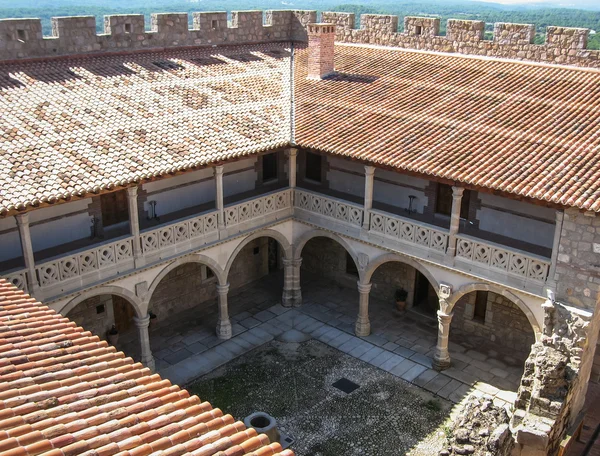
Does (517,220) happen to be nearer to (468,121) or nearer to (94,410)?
(468,121)

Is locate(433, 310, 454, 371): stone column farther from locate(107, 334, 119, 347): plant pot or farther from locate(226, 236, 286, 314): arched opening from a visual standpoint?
locate(107, 334, 119, 347): plant pot

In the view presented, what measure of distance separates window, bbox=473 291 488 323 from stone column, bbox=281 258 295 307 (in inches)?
212

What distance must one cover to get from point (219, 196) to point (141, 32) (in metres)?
7.14

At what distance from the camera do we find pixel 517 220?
16125 millimetres

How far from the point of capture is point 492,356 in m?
17.3

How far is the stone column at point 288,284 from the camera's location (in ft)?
64.7

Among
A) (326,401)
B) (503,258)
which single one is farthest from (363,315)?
(503,258)

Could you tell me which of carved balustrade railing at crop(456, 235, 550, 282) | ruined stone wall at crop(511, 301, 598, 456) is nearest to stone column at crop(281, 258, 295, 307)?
carved balustrade railing at crop(456, 235, 550, 282)

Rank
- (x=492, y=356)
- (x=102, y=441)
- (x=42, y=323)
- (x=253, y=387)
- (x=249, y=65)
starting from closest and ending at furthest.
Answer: (x=102, y=441), (x=42, y=323), (x=253, y=387), (x=492, y=356), (x=249, y=65)

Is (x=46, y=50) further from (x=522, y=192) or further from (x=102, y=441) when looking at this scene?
(x=102, y=441)

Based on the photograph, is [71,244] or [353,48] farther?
[353,48]

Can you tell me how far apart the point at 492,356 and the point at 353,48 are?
1206cm

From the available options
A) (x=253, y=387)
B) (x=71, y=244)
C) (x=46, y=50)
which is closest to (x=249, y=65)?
(x=46, y=50)

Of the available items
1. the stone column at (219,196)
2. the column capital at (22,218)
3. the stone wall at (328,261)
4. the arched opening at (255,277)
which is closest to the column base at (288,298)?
the arched opening at (255,277)
